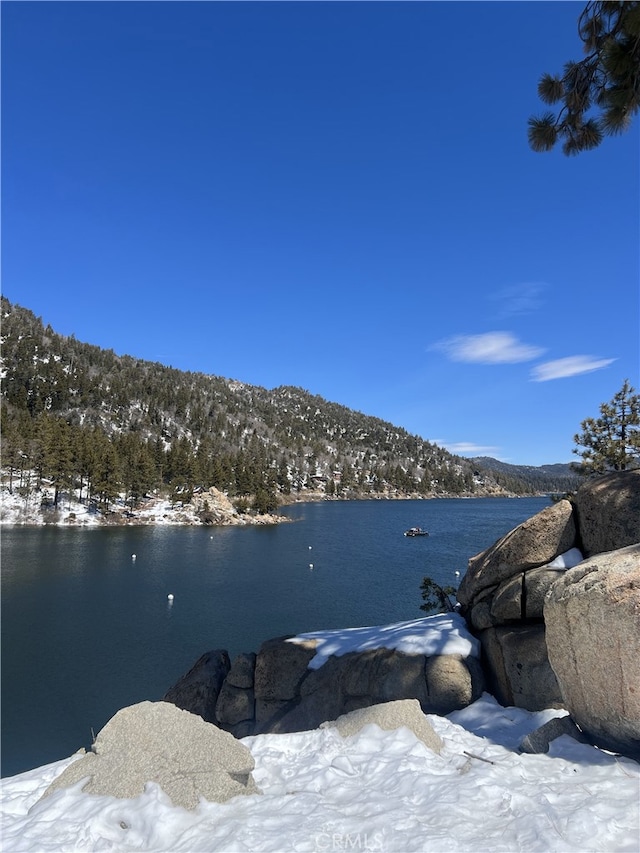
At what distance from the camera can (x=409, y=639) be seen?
40.9ft

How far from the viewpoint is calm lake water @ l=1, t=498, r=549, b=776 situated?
18406mm

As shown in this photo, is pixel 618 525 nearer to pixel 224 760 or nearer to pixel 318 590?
pixel 224 760

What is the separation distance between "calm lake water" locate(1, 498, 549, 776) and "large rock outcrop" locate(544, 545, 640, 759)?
644 inches

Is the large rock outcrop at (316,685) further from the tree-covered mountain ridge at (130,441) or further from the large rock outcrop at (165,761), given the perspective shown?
the tree-covered mountain ridge at (130,441)

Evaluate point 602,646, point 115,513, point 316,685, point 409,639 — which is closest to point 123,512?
point 115,513

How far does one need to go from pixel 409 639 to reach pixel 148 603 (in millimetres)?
24966

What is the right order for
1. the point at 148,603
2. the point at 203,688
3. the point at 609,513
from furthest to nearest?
1. the point at 148,603
2. the point at 203,688
3. the point at 609,513

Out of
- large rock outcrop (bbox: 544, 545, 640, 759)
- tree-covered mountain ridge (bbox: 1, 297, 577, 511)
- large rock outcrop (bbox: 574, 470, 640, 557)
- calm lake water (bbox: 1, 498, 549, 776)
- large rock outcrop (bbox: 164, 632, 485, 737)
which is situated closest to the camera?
large rock outcrop (bbox: 544, 545, 640, 759)

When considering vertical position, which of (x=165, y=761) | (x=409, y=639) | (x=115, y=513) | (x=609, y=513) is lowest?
(x=409, y=639)

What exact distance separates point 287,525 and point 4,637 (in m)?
56.9

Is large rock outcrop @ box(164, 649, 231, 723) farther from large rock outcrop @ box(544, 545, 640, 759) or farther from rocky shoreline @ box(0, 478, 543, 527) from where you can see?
rocky shoreline @ box(0, 478, 543, 527)

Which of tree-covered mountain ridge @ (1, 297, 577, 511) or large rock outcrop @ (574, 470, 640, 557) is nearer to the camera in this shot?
large rock outcrop @ (574, 470, 640, 557)

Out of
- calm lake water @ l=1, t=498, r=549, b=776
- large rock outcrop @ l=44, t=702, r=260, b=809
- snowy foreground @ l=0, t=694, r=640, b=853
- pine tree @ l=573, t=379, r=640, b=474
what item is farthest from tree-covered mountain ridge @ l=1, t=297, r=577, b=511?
large rock outcrop @ l=44, t=702, r=260, b=809

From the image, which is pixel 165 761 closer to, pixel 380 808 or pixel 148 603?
pixel 380 808
